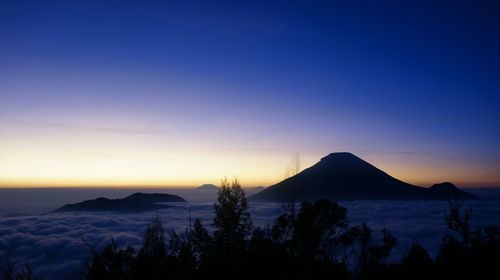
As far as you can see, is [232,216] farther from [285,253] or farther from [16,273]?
[16,273]

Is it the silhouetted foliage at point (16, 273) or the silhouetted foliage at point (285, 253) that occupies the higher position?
the silhouetted foliage at point (16, 273)

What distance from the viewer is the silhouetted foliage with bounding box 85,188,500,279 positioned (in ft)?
49.2

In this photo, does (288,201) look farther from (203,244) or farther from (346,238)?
(203,244)

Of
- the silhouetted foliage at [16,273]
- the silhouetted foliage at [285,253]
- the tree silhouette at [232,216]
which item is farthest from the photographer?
the tree silhouette at [232,216]

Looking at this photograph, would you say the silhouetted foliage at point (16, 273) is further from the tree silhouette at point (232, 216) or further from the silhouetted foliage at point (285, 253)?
the tree silhouette at point (232, 216)

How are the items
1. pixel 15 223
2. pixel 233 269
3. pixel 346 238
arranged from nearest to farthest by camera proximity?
1. pixel 233 269
2. pixel 346 238
3. pixel 15 223

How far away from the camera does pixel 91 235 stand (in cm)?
14012

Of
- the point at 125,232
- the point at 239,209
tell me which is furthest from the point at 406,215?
the point at 239,209

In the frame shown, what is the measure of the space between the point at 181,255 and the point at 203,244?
1815cm

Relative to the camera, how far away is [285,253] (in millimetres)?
23922

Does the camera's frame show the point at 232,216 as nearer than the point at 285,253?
No

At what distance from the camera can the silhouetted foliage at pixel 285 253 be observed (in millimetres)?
14991

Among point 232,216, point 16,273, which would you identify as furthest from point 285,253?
point 16,273

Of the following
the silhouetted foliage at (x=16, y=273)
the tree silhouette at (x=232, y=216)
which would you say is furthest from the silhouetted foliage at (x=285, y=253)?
the silhouetted foliage at (x=16, y=273)
